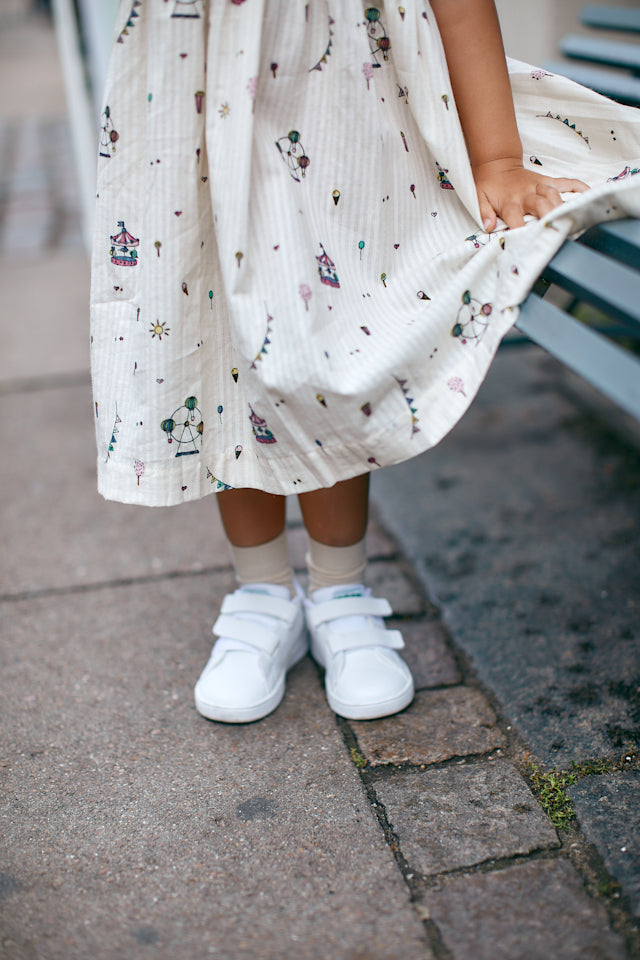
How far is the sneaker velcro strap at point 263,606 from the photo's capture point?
1319 mm

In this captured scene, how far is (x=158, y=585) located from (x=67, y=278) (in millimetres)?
2218

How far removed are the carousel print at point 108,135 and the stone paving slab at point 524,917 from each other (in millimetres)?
987

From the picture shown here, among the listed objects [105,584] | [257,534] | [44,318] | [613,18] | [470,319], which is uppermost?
[613,18]

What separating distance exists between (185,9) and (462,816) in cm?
104

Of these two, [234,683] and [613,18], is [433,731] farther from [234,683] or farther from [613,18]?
[613,18]

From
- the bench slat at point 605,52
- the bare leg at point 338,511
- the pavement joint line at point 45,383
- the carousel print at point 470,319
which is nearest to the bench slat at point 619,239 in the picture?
the carousel print at point 470,319

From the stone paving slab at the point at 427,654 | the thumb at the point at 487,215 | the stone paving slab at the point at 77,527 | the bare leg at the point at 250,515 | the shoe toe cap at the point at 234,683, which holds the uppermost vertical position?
the thumb at the point at 487,215

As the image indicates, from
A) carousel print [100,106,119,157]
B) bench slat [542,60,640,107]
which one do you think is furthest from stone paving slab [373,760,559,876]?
bench slat [542,60,640,107]

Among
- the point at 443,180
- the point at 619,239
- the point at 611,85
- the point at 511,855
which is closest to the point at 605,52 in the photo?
the point at 611,85

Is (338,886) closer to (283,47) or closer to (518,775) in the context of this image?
(518,775)

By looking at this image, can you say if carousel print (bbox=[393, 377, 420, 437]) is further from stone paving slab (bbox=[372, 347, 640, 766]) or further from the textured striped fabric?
stone paving slab (bbox=[372, 347, 640, 766])

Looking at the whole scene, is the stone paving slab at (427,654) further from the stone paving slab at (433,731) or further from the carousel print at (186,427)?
the carousel print at (186,427)

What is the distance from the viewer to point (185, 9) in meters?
0.97

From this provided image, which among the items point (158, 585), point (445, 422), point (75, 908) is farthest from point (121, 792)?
point (445, 422)
